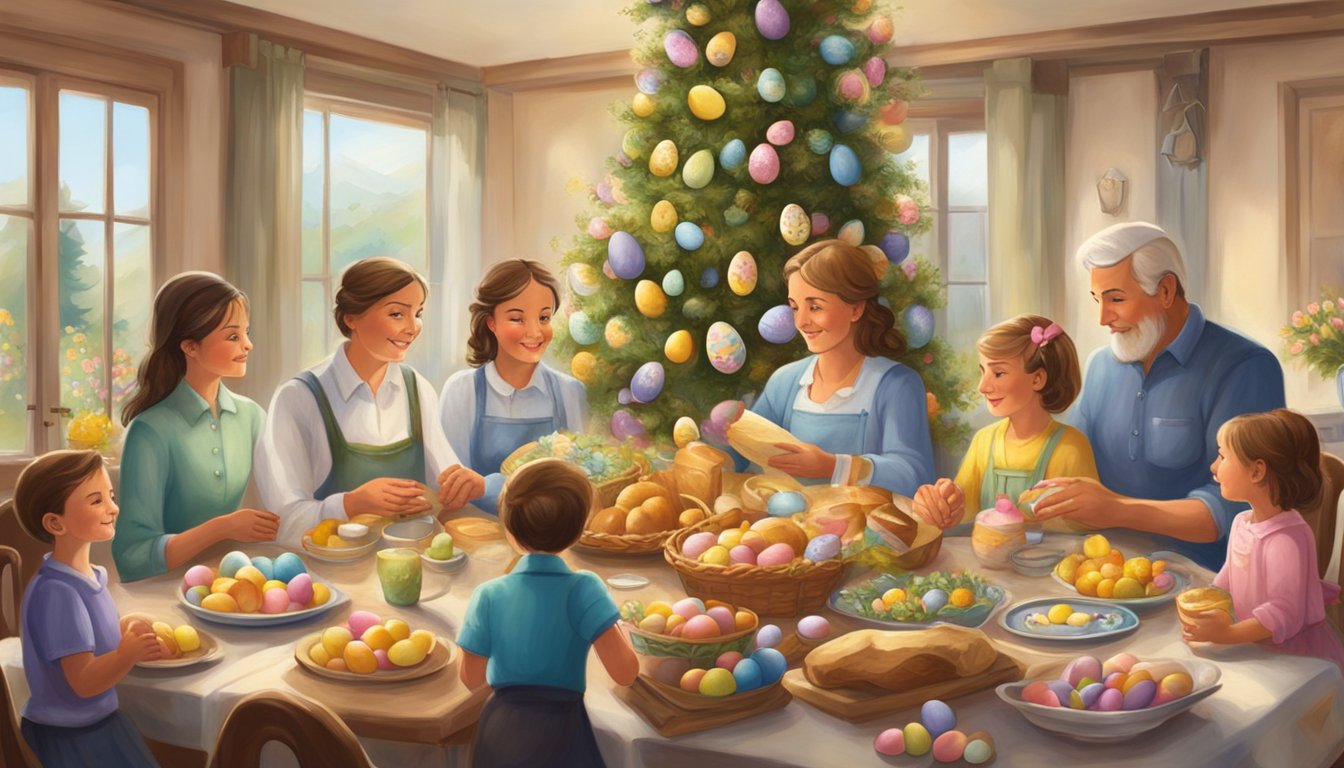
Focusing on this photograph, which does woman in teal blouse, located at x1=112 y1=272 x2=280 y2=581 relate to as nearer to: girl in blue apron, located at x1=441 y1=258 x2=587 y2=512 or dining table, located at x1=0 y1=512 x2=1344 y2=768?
dining table, located at x1=0 y1=512 x2=1344 y2=768

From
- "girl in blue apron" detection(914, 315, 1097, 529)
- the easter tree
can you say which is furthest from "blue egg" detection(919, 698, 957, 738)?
the easter tree

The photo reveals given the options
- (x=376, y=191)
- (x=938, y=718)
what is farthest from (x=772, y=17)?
(x=376, y=191)

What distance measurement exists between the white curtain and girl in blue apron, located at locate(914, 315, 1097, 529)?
4.01 m

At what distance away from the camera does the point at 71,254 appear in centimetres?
534

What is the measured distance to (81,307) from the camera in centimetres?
539

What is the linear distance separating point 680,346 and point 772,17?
115 centimetres

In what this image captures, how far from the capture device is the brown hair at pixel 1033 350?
319 cm

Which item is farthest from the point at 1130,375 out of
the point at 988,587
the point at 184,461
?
the point at 184,461

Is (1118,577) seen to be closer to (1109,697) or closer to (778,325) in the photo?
(1109,697)

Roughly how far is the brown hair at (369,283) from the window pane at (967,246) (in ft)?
13.4

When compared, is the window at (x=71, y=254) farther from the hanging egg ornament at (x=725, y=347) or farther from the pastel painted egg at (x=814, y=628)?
the pastel painted egg at (x=814, y=628)

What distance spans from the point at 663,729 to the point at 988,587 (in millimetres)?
933

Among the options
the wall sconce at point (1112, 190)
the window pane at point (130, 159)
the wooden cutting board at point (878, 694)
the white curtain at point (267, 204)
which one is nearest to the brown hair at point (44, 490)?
the wooden cutting board at point (878, 694)

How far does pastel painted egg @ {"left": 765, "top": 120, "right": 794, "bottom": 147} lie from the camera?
405 cm
